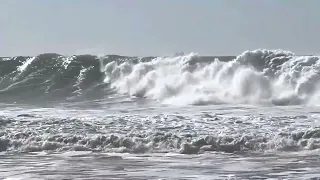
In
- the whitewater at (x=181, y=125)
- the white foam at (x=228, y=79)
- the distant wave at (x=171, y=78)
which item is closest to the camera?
the whitewater at (x=181, y=125)

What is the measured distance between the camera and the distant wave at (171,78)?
61.1ft

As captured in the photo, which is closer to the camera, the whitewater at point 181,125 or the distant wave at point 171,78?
the whitewater at point 181,125

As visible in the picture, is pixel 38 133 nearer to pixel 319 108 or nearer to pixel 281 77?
pixel 319 108

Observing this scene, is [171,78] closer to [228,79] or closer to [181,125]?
[228,79]

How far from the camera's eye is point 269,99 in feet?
58.0

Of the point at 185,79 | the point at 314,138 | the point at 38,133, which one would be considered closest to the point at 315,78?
the point at 185,79

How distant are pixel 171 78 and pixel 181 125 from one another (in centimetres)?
1203

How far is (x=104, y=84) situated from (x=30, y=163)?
17.5 metres

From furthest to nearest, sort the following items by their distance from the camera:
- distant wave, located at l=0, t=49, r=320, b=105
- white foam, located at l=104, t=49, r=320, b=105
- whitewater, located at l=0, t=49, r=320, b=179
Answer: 1. distant wave, located at l=0, t=49, r=320, b=105
2. white foam, located at l=104, t=49, r=320, b=105
3. whitewater, located at l=0, t=49, r=320, b=179

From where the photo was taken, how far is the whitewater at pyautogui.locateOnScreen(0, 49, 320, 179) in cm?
786

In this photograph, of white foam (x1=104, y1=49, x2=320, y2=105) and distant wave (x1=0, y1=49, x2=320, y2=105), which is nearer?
white foam (x1=104, y1=49, x2=320, y2=105)

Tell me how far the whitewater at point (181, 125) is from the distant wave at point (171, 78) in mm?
57

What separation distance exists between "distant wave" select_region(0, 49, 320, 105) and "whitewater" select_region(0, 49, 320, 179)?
0.06 m

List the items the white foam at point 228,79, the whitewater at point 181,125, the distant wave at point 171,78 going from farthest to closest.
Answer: the distant wave at point 171,78 < the white foam at point 228,79 < the whitewater at point 181,125
